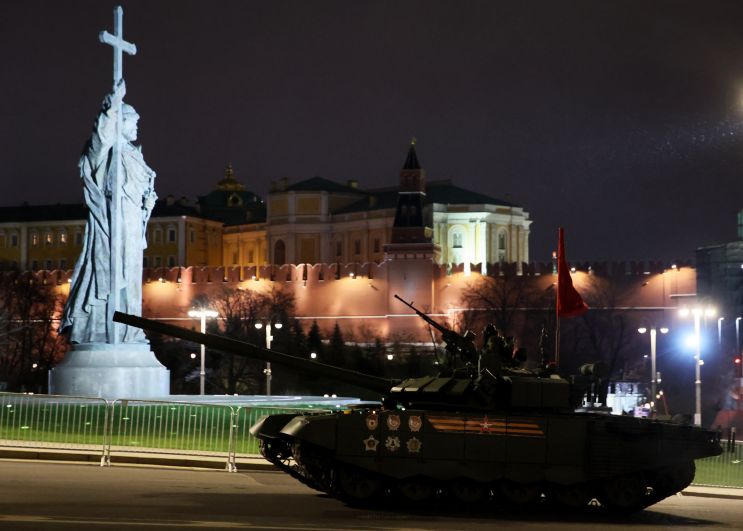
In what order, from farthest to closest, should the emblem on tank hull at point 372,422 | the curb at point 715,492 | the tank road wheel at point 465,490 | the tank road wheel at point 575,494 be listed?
the curb at point 715,492, the tank road wheel at point 575,494, the tank road wheel at point 465,490, the emblem on tank hull at point 372,422

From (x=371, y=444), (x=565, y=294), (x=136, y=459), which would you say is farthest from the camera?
(x=565, y=294)

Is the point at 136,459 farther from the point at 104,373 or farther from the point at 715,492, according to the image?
the point at 104,373

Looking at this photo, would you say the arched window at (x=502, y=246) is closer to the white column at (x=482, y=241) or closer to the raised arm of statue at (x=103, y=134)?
the white column at (x=482, y=241)

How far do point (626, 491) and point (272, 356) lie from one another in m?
4.47

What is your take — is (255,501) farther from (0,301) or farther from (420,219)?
(420,219)

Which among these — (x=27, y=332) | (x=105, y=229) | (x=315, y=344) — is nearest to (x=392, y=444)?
(x=105, y=229)

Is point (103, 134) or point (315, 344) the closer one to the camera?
point (103, 134)

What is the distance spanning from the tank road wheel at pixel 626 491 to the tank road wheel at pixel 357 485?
2597 mm

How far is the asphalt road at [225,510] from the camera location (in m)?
13.9

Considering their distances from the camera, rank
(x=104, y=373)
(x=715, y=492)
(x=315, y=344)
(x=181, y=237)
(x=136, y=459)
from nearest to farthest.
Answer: (x=715, y=492)
(x=136, y=459)
(x=104, y=373)
(x=315, y=344)
(x=181, y=237)

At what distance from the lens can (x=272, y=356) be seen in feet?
57.0

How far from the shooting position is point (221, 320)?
3622 inches

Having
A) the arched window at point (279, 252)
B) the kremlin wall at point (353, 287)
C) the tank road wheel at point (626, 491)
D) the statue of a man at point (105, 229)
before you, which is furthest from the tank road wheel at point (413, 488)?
the arched window at point (279, 252)

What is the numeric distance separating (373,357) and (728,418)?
134 ft
